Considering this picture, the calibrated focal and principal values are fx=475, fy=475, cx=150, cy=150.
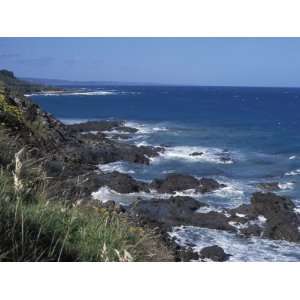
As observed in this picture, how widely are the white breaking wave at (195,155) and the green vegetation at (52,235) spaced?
4.51m

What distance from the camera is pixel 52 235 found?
2.26 meters

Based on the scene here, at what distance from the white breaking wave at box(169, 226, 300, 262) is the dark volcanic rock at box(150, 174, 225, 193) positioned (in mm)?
702

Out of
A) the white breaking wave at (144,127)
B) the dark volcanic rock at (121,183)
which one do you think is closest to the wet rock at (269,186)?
the white breaking wave at (144,127)

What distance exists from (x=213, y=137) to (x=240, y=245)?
1.94 meters

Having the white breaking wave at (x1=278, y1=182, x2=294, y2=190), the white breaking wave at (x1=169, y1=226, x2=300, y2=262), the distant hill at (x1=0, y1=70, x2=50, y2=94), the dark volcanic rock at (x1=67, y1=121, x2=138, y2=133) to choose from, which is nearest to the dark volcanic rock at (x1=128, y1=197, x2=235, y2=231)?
the white breaking wave at (x1=169, y1=226, x2=300, y2=262)

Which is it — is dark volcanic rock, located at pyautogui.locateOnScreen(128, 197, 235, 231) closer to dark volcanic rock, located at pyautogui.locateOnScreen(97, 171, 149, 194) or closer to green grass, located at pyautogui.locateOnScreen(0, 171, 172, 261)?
dark volcanic rock, located at pyautogui.locateOnScreen(97, 171, 149, 194)

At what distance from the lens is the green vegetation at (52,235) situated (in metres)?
2.01

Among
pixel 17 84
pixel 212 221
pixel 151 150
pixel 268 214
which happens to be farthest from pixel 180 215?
pixel 17 84

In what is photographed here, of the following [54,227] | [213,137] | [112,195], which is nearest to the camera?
[54,227]

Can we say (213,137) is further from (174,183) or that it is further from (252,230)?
(252,230)

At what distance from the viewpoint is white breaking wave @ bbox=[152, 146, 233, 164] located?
24.2ft
